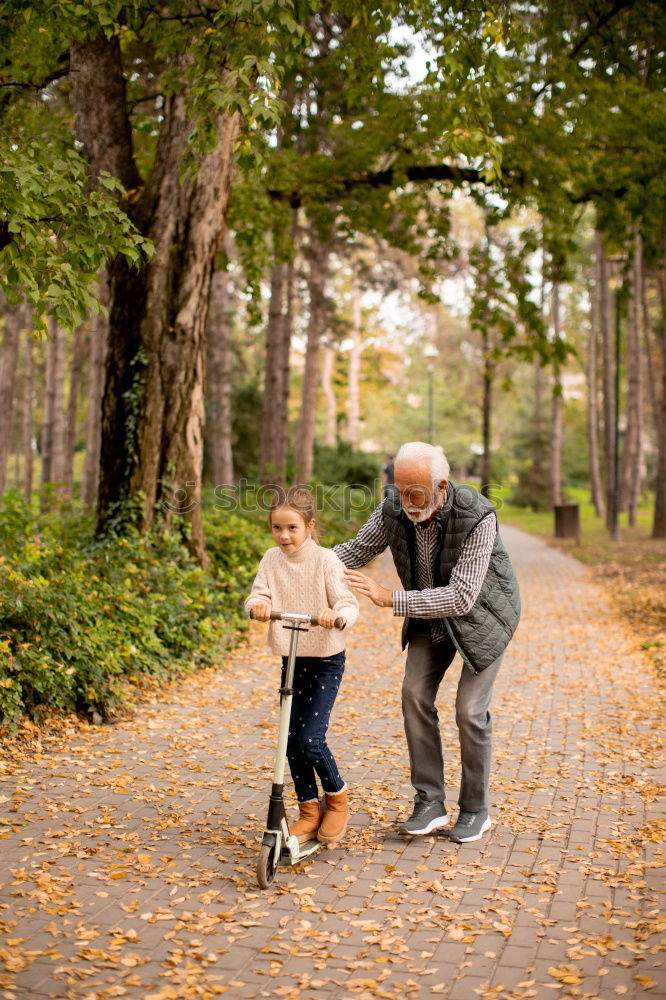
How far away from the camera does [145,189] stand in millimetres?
10266

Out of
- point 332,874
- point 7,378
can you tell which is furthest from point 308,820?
point 7,378

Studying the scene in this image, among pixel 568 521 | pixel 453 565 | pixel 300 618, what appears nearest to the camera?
pixel 300 618

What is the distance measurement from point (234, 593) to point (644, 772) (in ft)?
17.8

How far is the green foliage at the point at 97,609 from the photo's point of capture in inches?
270

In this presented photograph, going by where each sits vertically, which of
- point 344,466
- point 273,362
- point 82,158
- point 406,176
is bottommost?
point 82,158

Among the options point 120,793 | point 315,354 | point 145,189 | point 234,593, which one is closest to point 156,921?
point 120,793

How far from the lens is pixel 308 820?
491 cm

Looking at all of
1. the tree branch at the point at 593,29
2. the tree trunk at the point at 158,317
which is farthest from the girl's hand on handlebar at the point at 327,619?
the tree branch at the point at 593,29

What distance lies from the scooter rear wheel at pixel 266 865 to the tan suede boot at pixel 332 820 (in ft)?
1.66

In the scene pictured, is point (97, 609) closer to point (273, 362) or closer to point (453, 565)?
point (453, 565)

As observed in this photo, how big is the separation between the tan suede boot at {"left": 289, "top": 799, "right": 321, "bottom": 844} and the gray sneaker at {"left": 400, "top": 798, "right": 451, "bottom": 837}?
0.46 m

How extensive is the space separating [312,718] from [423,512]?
3.58 feet

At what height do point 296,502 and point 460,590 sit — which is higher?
point 296,502

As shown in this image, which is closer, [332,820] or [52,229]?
[332,820]
